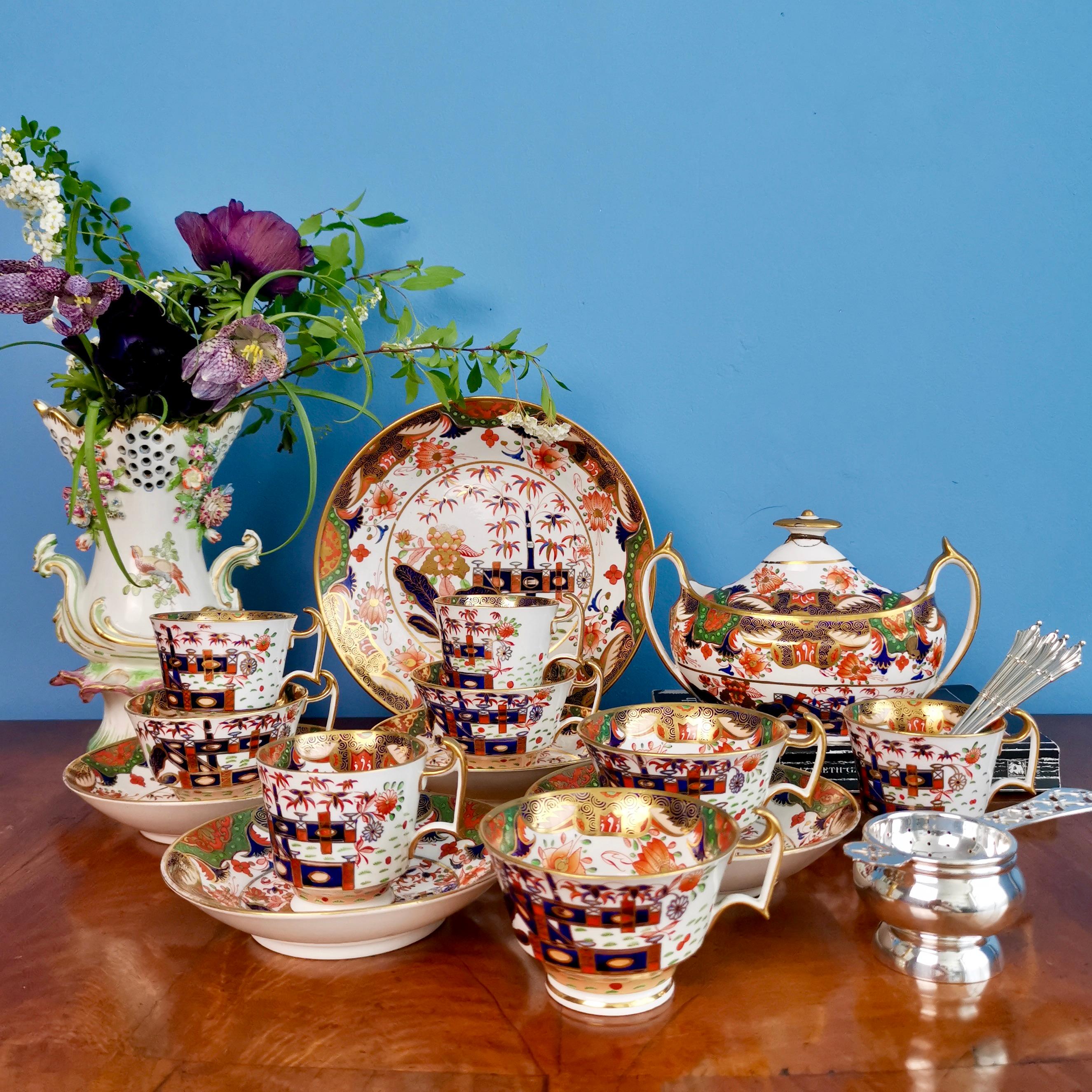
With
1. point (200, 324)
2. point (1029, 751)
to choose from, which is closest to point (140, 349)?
point (200, 324)

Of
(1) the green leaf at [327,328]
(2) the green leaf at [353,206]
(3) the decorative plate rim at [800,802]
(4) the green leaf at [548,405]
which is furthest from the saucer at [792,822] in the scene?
(2) the green leaf at [353,206]

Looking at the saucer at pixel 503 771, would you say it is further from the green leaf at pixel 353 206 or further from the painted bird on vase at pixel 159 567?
the green leaf at pixel 353 206

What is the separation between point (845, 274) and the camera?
1.02 m

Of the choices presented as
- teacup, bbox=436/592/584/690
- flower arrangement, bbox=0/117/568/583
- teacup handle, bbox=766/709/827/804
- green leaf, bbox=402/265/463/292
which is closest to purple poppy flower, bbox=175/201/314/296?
flower arrangement, bbox=0/117/568/583

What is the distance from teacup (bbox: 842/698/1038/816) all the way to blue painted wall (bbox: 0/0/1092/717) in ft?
1.25

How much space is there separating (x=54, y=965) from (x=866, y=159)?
1.00 meters

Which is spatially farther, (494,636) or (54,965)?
(494,636)

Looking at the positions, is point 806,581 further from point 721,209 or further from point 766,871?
point 721,209

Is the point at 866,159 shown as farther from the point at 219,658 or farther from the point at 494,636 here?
the point at 219,658

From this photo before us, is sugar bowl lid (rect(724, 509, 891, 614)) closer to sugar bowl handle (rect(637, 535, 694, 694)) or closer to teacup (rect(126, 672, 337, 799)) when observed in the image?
sugar bowl handle (rect(637, 535, 694, 694))

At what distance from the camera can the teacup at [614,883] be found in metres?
0.42

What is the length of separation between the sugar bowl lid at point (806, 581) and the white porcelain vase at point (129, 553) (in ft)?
1.55

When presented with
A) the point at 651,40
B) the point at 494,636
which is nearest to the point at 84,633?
the point at 494,636

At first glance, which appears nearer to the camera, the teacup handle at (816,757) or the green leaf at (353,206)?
the teacup handle at (816,757)
